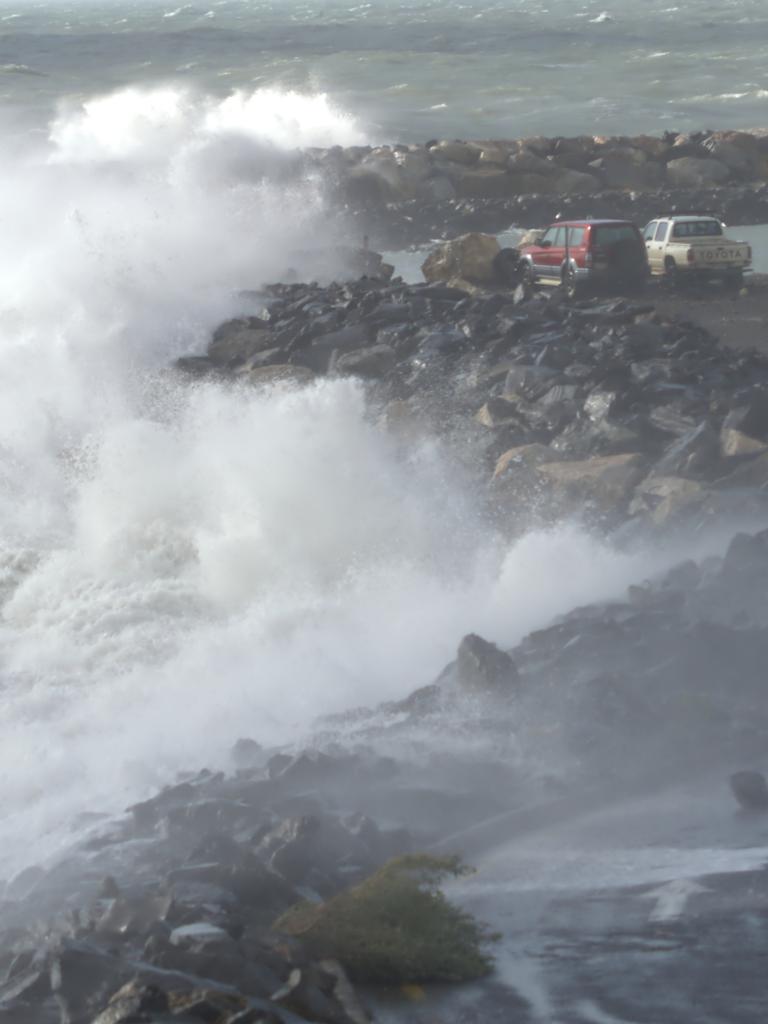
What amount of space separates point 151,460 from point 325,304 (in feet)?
18.3

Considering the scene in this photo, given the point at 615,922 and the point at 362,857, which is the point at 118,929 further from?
the point at 615,922

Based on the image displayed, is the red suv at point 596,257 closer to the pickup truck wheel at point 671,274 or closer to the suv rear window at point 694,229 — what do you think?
the pickup truck wheel at point 671,274

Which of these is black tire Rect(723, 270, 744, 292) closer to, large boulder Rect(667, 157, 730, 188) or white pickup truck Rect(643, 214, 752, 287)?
white pickup truck Rect(643, 214, 752, 287)

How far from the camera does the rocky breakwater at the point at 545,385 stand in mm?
12656

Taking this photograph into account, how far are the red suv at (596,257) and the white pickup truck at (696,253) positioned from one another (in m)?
0.61

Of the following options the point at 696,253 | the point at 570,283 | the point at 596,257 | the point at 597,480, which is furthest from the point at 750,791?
the point at 696,253

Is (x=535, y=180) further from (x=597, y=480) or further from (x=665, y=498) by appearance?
(x=665, y=498)

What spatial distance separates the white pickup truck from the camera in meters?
21.6

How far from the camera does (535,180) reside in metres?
39.8

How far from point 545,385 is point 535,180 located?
2608 cm

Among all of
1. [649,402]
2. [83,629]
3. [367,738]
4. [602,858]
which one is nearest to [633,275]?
[649,402]

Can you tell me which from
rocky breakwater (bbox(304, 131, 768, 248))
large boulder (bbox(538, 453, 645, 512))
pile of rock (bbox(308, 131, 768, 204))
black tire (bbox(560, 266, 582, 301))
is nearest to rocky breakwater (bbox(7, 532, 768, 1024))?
large boulder (bbox(538, 453, 645, 512))

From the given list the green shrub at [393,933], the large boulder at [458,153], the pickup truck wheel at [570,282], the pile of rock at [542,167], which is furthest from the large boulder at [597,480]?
the large boulder at [458,153]

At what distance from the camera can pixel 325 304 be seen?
20.7 m
